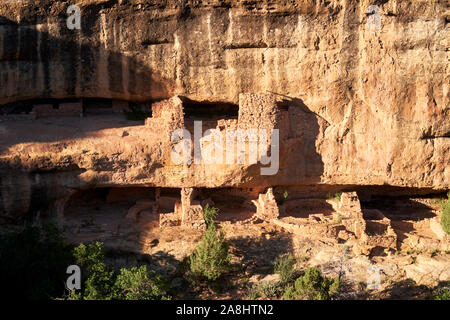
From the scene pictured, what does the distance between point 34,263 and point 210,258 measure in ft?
13.9

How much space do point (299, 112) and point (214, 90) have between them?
251 centimetres

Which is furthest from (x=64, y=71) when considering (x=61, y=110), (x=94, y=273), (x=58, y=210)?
(x=94, y=273)

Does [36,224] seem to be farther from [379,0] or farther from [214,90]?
[379,0]

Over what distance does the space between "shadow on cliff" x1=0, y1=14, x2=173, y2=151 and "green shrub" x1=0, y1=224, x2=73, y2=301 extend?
2.52 m

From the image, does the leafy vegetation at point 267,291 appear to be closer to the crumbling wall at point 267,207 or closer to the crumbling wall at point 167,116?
the crumbling wall at point 267,207

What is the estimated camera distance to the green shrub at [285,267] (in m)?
14.2

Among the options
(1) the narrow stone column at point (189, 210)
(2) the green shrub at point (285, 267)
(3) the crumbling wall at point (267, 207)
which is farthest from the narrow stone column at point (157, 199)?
(2) the green shrub at point (285, 267)

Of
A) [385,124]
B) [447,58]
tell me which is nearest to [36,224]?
[385,124]

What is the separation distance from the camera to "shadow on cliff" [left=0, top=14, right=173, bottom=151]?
49.8ft

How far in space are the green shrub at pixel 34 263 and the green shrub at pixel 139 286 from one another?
152 cm

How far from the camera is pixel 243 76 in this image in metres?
16.0

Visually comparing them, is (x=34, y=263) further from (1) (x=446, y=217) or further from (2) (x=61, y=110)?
(1) (x=446, y=217)

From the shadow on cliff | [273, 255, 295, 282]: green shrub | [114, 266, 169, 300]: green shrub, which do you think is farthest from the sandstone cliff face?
[114, 266, 169, 300]: green shrub

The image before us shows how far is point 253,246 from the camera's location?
50.2 ft
